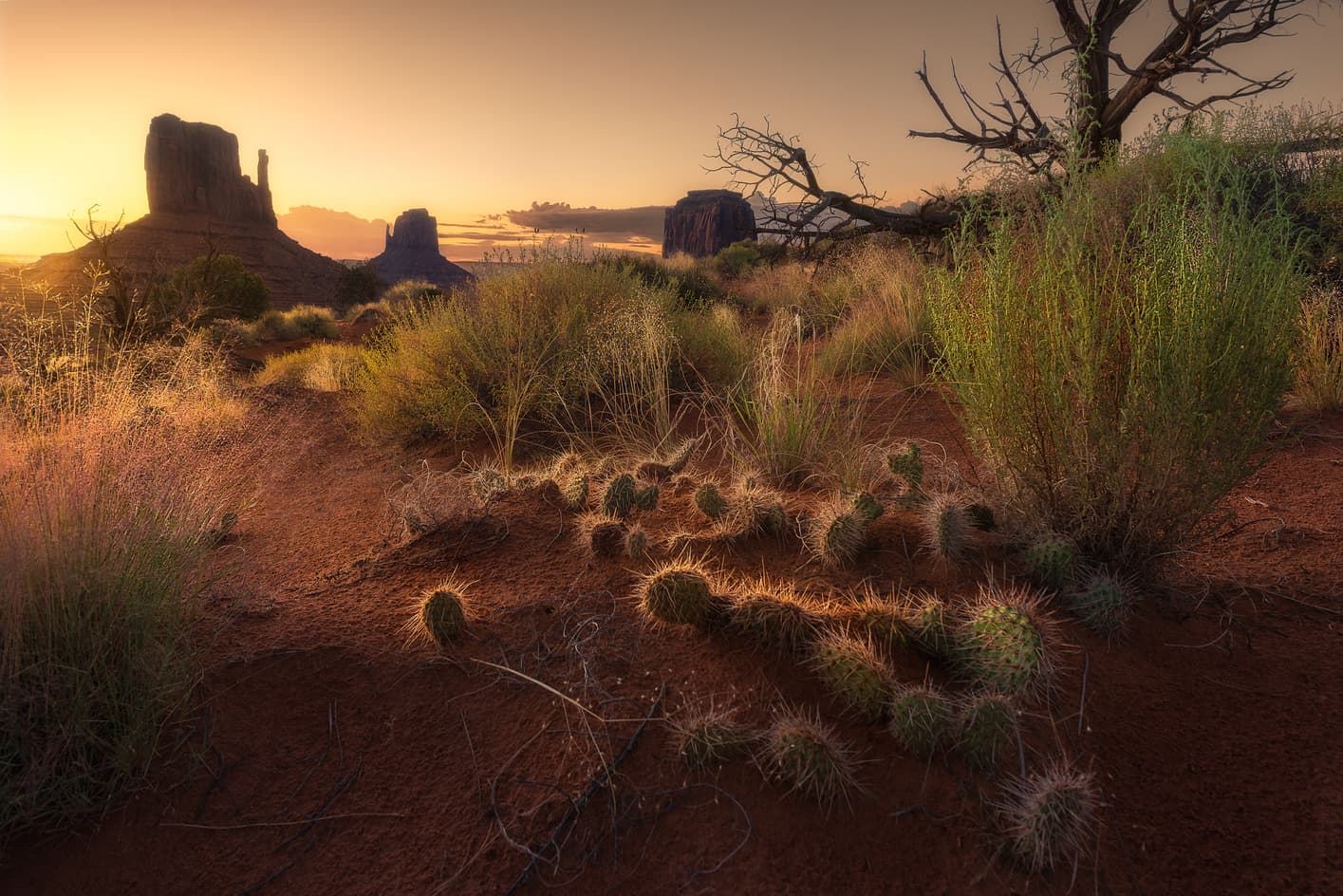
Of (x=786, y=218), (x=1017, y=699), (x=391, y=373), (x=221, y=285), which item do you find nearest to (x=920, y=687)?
(x=1017, y=699)

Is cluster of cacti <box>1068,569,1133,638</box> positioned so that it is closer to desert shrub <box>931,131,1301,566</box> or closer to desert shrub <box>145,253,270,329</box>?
desert shrub <box>931,131,1301,566</box>

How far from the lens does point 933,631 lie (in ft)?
8.12

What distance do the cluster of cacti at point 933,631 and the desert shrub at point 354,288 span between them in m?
31.8

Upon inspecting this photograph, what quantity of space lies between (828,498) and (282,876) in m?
3.04

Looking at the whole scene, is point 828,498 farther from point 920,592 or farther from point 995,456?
point 920,592

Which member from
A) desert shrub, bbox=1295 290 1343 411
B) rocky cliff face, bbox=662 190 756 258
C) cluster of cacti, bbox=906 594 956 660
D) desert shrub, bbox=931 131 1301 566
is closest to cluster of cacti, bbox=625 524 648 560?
cluster of cacti, bbox=906 594 956 660

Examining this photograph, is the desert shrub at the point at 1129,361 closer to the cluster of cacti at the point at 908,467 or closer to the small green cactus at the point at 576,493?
the cluster of cacti at the point at 908,467

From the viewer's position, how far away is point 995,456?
3.37 m

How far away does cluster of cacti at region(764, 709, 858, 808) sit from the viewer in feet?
6.40

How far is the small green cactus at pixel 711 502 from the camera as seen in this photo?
3.52 meters

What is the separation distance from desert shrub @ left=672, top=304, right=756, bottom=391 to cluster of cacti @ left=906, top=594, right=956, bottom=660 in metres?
5.11

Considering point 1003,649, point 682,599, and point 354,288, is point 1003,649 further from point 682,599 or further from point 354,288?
point 354,288

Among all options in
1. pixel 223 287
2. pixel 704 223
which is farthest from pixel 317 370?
pixel 704 223

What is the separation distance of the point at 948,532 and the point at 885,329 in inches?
252
